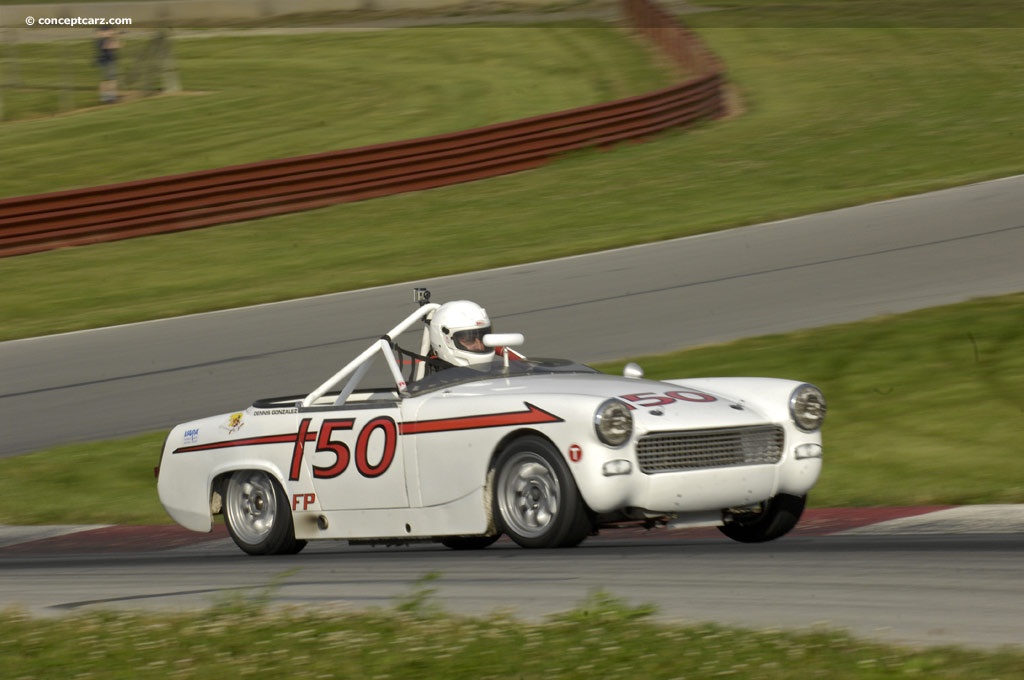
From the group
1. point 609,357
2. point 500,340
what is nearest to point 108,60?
point 609,357

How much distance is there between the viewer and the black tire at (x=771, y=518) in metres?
7.24

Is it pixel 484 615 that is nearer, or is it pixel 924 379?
pixel 484 615

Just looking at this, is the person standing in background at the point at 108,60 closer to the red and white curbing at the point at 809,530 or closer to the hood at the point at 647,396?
the red and white curbing at the point at 809,530

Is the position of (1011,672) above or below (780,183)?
below

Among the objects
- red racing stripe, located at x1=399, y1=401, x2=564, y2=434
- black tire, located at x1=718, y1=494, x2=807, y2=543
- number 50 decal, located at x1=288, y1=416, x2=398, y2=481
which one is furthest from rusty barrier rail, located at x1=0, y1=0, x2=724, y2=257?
black tire, located at x1=718, y1=494, x2=807, y2=543

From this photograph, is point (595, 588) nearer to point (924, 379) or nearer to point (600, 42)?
point (924, 379)

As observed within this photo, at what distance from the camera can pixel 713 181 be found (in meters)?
→ 21.0

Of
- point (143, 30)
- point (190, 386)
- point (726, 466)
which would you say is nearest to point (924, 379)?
point (726, 466)

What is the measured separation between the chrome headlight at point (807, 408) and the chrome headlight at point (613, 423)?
3.35ft

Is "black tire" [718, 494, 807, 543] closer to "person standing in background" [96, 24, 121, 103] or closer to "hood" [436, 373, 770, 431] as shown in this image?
"hood" [436, 373, 770, 431]

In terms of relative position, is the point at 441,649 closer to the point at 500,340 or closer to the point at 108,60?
the point at 500,340

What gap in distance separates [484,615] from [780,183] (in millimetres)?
15687

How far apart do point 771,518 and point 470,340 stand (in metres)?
1.84

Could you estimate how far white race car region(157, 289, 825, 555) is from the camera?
6.63 m
